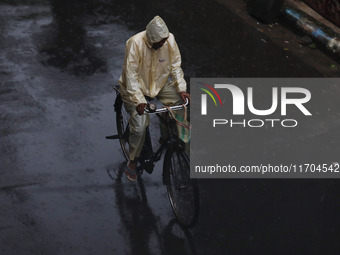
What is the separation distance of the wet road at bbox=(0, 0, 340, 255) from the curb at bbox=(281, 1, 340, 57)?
727 mm

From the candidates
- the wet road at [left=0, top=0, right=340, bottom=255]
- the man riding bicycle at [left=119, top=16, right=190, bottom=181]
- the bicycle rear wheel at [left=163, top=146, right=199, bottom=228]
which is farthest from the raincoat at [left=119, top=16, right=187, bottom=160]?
the wet road at [left=0, top=0, right=340, bottom=255]

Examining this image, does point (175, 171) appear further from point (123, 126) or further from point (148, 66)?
point (123, 126)

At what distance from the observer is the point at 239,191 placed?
679 centimetres

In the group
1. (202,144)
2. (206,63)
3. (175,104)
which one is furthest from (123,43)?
(175,104)

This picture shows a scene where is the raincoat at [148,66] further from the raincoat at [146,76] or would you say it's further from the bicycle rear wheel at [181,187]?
the bicycle rear wheel at [181,187]

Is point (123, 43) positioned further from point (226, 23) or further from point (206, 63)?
point (226, 23)

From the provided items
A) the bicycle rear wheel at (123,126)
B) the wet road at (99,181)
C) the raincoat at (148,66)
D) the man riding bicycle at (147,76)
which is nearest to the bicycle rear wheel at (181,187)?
the wet road at (99,181)

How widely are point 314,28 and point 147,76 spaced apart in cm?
523

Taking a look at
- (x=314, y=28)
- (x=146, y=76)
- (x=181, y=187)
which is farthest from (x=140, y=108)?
(x=314, y=28)

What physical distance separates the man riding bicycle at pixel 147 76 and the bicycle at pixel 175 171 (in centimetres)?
16

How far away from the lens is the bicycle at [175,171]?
5.79 meters

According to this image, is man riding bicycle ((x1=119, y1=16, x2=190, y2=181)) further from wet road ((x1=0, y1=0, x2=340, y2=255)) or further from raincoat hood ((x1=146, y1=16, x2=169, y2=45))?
wet road ((x1=0, y1=0, x2=340, y2=255))

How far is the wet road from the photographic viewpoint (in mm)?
5992

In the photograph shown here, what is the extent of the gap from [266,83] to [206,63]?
1079 millimetres
